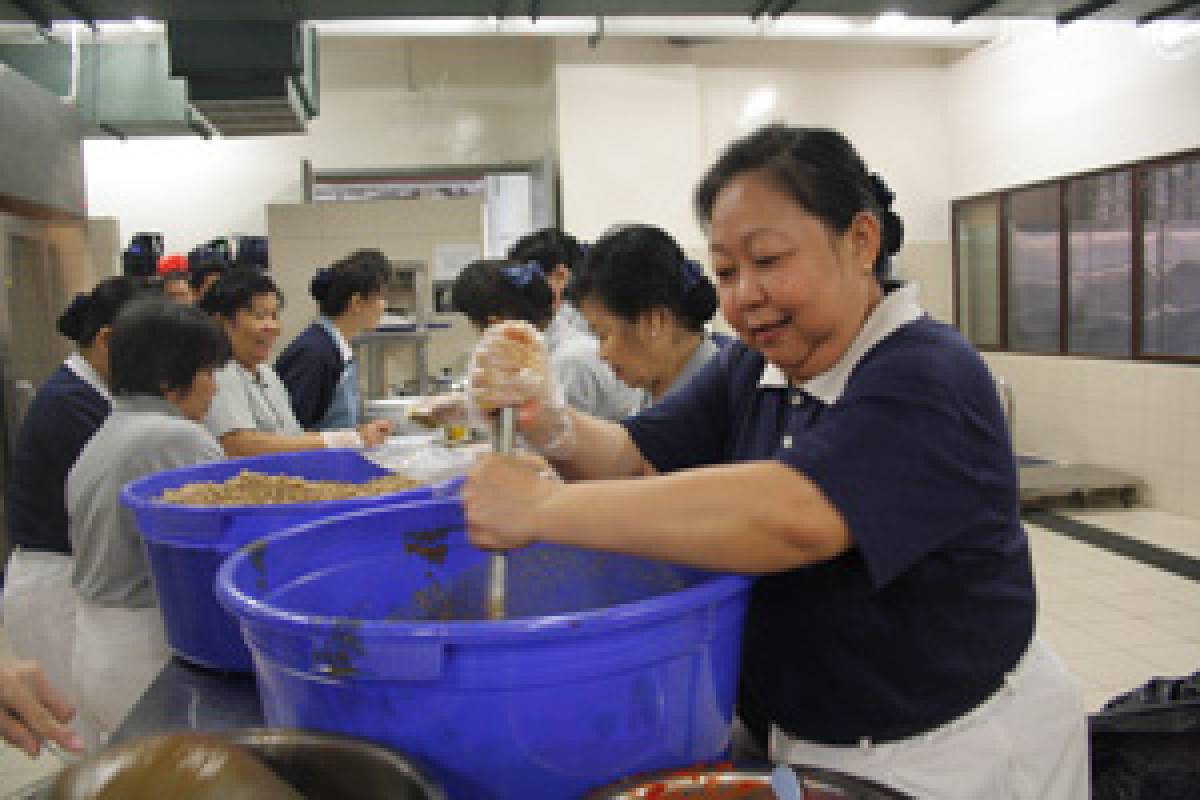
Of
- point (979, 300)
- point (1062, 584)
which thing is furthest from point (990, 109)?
point (1062, 584)

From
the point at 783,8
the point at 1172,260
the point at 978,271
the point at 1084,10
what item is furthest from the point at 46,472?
the point at 978,271

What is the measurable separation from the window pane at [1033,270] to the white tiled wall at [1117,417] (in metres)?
0.18

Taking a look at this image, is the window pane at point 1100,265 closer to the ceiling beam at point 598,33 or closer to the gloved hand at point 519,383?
the ceiling beam at point 598,33

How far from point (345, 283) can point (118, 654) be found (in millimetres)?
2059

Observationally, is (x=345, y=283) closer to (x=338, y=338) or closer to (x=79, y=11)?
(x=338, y=338)

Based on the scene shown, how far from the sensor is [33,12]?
3.73 metres

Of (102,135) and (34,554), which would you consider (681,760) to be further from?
(102,135)

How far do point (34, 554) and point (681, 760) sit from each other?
6.76ft

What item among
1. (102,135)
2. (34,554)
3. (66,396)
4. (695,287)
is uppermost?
(102,135)

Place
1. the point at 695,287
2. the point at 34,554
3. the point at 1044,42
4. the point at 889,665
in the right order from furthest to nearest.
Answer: the point at 1044,42, the point at 34,554, the point at 695,287, the point at 889,665

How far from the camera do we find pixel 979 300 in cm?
725

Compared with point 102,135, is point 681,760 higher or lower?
lower

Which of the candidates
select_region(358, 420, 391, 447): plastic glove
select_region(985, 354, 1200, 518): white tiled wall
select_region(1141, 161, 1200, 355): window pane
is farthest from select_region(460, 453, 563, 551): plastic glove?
select_region(1141, 161, 1200, 355): window pane

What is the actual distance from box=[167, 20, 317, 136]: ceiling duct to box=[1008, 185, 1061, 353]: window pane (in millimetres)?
5011
